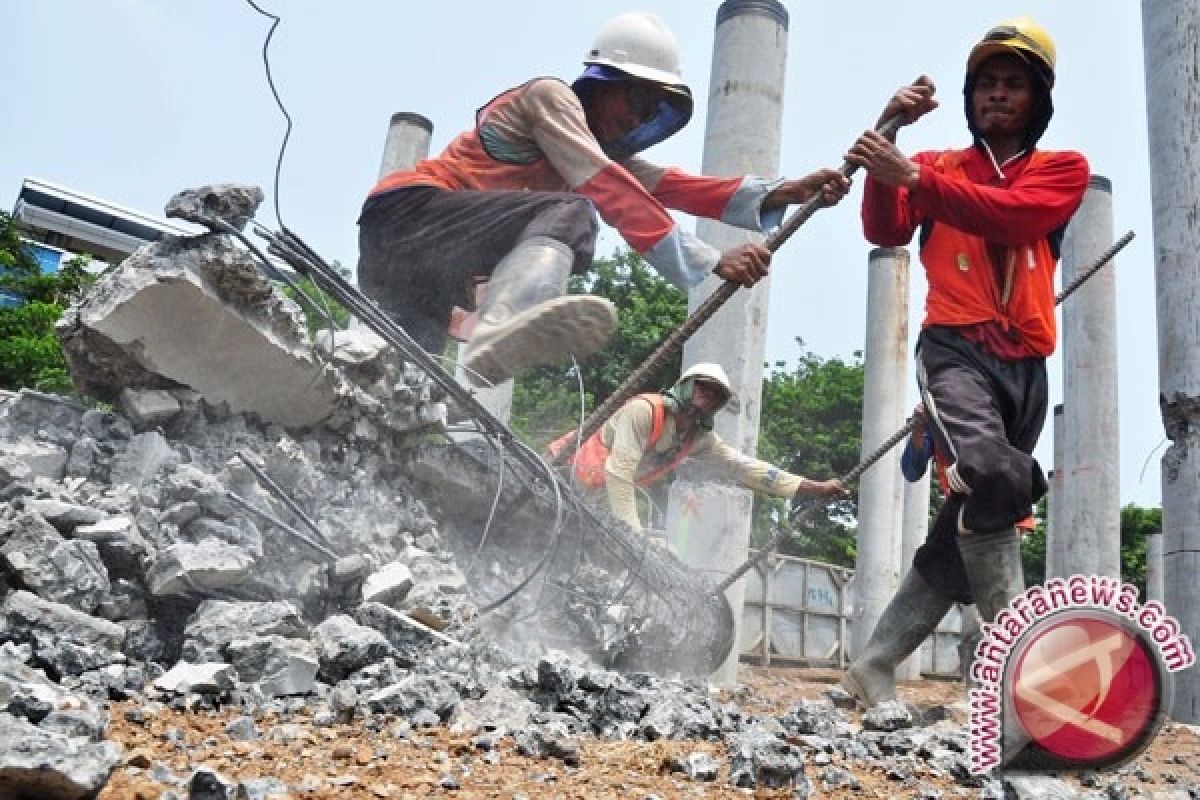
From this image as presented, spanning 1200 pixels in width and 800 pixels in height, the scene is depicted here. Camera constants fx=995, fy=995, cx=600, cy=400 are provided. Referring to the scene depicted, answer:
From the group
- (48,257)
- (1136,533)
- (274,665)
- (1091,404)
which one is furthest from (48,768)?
(1136,533)

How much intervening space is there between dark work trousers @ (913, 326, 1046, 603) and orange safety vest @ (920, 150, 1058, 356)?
73 millimetres

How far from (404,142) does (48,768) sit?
8.82m

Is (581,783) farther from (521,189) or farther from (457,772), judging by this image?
(521,189)

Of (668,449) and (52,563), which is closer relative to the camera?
(52,563)

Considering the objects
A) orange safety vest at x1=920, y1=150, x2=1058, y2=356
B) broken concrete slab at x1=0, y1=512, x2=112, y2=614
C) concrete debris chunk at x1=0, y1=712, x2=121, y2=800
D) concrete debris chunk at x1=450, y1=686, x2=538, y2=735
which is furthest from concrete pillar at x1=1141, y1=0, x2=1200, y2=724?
concrete debris chunk at x1=0, y1=712, x2=121, y2=800

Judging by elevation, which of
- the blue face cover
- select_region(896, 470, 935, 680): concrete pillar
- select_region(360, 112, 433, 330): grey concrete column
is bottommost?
the blue face cover

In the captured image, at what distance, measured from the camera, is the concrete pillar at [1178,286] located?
4.12 metres

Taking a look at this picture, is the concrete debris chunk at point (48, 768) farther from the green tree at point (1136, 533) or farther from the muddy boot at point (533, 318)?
the green tree at point (1136, 533)

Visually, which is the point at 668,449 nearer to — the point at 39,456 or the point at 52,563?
the point at 39,456

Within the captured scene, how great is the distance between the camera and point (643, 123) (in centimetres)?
361

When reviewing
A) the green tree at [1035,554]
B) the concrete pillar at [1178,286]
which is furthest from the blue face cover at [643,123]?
the green tree at [1035,554]

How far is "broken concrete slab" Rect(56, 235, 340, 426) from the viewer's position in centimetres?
287

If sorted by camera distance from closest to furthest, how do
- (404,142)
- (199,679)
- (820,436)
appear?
1. (199,679)
2. (404,142)
3. (820,436)

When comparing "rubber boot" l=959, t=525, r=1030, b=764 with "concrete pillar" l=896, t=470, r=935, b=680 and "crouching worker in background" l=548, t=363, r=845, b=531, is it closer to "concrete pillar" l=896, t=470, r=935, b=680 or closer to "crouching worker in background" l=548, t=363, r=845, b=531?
"crouching worker in background" l=548, t=363, r=845, b=531
